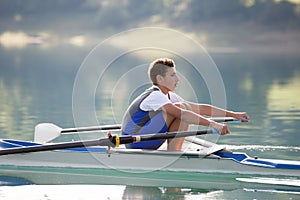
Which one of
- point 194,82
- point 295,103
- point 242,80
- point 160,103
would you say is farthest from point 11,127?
point 242,80

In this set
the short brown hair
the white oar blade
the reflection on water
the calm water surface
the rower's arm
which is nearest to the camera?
the reflection on water

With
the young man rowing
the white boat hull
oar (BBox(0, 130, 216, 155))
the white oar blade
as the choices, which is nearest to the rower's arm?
the young man rowing

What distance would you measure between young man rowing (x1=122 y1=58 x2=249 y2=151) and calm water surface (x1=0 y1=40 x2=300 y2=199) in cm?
50

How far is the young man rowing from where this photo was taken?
6.30 meters

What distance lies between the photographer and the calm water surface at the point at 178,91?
20.1ft

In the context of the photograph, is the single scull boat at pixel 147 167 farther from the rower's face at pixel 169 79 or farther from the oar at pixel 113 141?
the rower's face at pixel 169 79

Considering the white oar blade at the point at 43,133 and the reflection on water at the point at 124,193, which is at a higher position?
the white oar blade at the point at 43,133

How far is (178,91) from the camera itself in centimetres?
1293

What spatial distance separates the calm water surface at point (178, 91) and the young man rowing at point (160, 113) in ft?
1.63

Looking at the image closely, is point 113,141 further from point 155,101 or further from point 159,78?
point 159,78

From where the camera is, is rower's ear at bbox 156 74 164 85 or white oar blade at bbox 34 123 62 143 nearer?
rower's ear at bbox 156 74 164 85

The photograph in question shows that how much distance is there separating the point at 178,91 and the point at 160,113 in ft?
21.5

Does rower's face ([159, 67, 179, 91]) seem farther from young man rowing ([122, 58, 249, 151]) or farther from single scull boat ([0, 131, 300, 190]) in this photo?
single scull boat ([0, 131, 300, 190])

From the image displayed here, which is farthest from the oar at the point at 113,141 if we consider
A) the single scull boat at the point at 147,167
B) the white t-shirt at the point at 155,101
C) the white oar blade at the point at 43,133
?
the white oar blade at the point at 43,133
